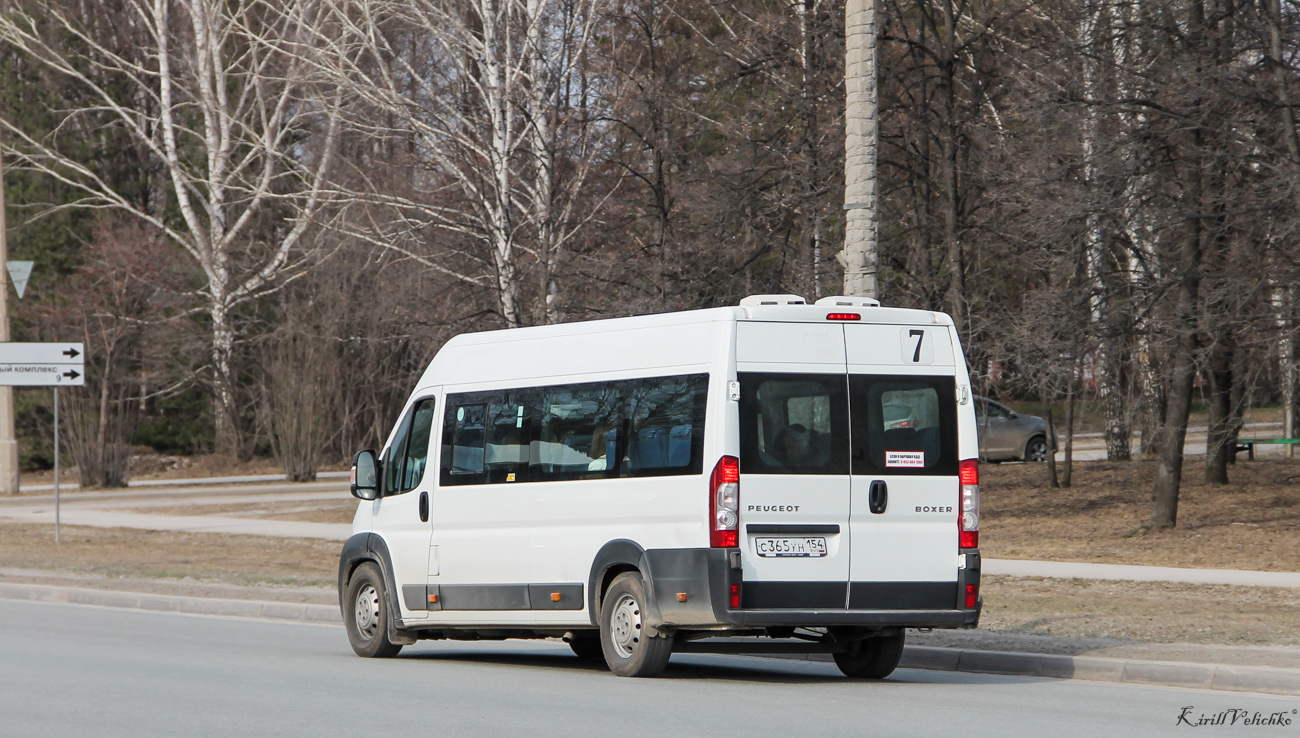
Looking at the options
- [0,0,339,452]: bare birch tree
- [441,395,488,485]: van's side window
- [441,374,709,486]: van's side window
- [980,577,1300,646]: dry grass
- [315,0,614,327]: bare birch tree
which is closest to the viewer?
[441,374,709,486]: van's side window

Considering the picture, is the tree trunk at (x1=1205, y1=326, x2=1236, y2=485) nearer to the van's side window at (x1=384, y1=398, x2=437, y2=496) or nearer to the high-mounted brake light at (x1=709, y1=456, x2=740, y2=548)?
the van's side window at (x1=384, y1=398, x2=437, y2=496)

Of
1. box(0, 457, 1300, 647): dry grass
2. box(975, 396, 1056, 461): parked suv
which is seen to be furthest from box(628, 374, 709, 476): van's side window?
box(975, 396, 1056, 461): parked suv

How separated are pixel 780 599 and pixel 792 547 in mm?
334

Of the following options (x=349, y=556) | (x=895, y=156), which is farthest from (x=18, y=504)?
(x=349, y=556)

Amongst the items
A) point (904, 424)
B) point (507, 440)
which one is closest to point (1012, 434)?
point (507, 440)

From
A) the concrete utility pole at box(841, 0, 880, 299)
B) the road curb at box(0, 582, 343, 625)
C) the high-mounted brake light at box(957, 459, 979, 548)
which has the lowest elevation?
the road curb at box(0, 582, 343, 625)

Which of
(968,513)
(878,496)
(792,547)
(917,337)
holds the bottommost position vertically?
(792,547)

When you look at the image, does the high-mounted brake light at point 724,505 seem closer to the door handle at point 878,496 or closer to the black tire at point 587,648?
the door handle at point 878,496

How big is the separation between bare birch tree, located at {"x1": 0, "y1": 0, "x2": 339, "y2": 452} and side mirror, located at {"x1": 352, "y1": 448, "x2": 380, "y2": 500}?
28.3m

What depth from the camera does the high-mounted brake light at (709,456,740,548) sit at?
924cm

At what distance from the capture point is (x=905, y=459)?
980 centimetres

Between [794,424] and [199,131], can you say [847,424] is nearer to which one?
[794,424]

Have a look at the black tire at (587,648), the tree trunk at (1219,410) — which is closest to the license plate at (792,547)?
the black tire at (587,648)

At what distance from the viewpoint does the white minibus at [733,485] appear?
9.39 m
